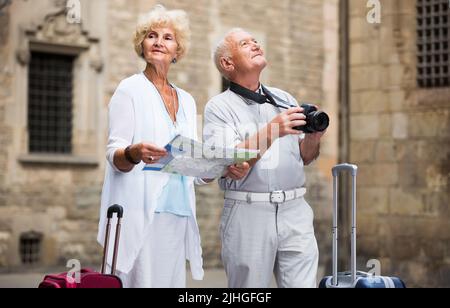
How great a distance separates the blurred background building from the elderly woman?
8161mm

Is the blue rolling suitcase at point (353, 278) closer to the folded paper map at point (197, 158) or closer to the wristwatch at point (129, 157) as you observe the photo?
the folded paper map at point (197, 158)

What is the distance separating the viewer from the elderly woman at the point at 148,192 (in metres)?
4.25

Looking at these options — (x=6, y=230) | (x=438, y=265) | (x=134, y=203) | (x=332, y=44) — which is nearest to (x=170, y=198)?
(x=134, y=203)

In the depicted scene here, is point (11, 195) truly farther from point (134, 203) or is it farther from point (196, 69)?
point (134, 203)

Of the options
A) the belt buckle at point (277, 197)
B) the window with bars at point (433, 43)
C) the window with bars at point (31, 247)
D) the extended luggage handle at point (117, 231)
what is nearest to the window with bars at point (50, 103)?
the window with bars at point (31, 247)

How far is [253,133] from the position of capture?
4383 mm

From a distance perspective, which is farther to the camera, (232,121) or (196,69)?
(196,69)

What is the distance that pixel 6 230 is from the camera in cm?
1382

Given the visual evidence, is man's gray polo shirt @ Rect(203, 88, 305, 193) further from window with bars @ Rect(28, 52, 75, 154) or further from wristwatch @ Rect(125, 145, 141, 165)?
window with bars @ Rect(28, 52, 75, 154)

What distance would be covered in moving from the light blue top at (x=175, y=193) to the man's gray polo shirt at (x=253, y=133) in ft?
0.46

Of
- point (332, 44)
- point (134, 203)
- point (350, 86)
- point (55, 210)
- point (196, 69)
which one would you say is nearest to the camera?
point (134, 203)

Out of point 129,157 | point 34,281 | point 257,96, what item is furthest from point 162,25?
point 34,281

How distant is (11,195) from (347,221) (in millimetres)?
4319

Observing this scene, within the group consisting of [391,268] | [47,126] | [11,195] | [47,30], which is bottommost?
[391,268]
